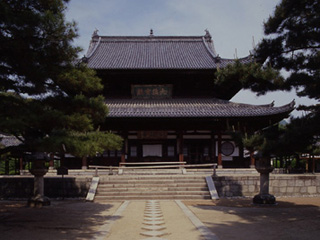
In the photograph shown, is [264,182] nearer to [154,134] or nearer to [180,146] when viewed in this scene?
[180,146]

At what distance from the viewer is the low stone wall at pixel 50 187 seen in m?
15.9

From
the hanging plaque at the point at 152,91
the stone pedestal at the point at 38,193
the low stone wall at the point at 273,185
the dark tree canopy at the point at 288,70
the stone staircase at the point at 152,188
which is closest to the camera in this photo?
the dark tree canopy at the point at 288,70

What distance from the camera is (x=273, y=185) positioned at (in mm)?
16516

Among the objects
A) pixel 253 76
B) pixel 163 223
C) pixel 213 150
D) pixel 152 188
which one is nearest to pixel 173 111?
pixel 213 150

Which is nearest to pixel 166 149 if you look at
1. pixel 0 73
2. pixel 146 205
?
pixel 146 205

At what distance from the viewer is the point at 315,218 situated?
9836mm

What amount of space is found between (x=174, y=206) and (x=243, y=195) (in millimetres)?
5208

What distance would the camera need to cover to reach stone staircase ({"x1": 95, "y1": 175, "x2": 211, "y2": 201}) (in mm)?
15492

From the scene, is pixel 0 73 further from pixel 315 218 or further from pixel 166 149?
pixel 166 149

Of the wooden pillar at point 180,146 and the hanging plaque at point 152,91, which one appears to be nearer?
the wooden pillar at point 180,146

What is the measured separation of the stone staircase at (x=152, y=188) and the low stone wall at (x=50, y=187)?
3.20 feet

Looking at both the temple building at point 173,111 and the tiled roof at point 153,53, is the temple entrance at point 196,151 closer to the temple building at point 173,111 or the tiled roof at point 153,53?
the temple building at point 173,111

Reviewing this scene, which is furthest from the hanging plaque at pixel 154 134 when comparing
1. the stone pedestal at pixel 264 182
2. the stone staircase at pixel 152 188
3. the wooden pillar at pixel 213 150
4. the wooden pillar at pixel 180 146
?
the stone pedestal at pixel 264 182

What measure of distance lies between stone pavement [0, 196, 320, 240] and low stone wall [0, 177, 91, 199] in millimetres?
4010
